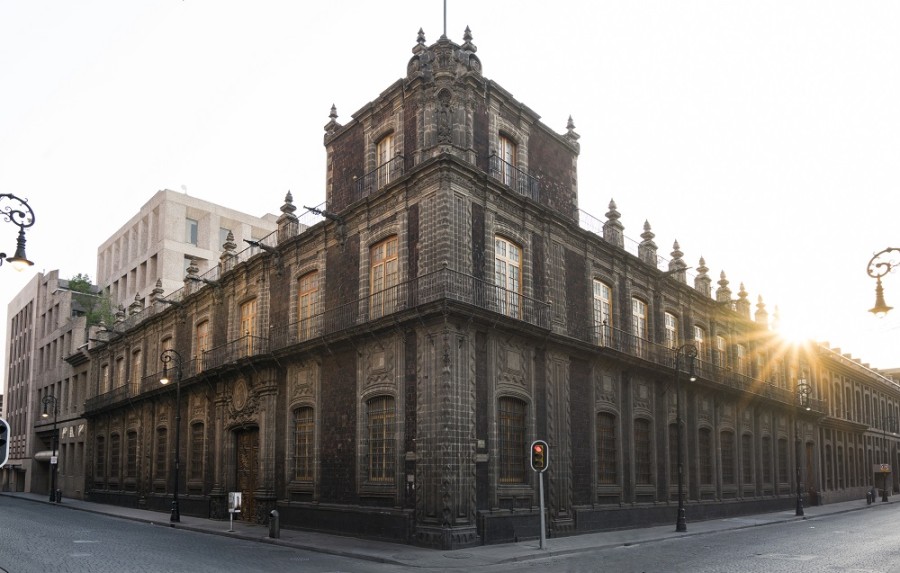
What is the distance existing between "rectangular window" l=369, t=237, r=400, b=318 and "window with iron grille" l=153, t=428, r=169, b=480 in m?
18.2

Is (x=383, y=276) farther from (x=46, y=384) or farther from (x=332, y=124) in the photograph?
(x=46, y=384)

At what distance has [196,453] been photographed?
3322 cm

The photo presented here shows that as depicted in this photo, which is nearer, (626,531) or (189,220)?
(626,531)

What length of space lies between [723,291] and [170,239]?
115 feet

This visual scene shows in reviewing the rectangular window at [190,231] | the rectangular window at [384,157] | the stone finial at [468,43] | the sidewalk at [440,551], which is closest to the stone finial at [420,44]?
the stone finial at [468,43]

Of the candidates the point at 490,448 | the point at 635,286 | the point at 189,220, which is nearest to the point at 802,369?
the point at 635,286

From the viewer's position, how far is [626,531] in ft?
83.5

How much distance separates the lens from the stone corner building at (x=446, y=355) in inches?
822

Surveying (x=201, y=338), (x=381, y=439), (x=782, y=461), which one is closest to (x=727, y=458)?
(x=782, y=461)

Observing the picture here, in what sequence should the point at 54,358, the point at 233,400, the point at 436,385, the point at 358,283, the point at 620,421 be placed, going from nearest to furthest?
1. the point at 436,385
2. the point at 358,283
3. the point at 620,421
4. the point at 233,400
5. the point at 54,358

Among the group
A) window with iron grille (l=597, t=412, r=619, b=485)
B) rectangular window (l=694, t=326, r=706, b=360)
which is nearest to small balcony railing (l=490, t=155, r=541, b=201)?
window with iron grille (l=597, t=412, r=619, b=485)

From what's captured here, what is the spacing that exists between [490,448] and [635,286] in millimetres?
12291

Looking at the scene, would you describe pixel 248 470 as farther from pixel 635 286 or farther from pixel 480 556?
pixel 635 286

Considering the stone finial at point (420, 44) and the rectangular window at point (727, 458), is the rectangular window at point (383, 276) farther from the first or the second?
the rectangular window at point (727, 458)
